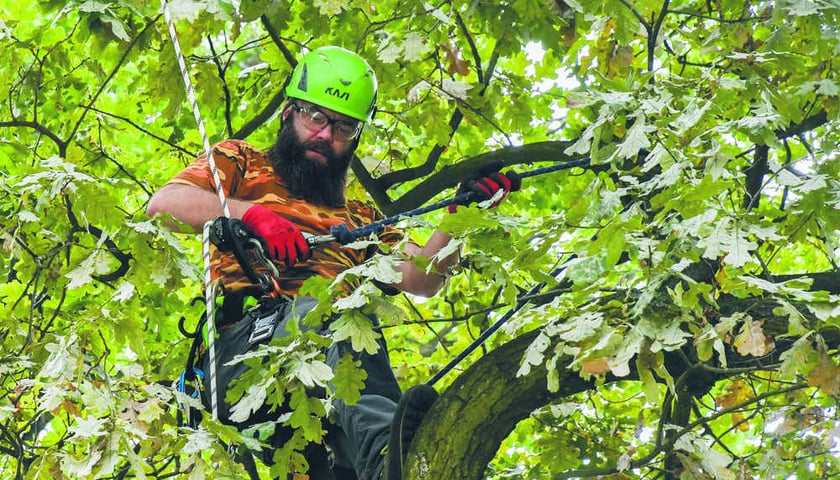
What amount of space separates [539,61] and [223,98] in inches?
73.4

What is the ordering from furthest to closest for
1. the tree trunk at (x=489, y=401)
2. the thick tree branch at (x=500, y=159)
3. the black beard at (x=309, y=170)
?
the thick tree branch at (x=500, y=159) < the black beard at (x=309, y=170) < the tree trunk at (x=489, y=401)

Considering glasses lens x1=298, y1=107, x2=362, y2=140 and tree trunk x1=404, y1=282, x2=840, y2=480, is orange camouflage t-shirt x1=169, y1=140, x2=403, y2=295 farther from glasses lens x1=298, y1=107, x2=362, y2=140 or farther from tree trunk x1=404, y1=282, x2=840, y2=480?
tree trunk x1=404, y1=282, x2=840, y2=480

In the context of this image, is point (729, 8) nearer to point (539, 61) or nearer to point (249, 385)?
point (539, 61)

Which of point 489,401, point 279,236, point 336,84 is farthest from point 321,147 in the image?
point 489,401

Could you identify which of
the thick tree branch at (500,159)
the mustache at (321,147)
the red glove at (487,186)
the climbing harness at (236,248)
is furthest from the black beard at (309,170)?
the thick tree branch at (500,159)

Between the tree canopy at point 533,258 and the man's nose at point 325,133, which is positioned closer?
the tree canopy at point 533,258

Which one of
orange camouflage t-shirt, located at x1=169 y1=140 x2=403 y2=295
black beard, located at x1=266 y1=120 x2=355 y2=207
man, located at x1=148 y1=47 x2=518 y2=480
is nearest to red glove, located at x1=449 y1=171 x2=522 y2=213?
man, located at x1=148 y1=47 x2=518 y2=480

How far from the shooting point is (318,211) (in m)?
4.45

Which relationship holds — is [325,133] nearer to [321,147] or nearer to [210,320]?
[321,147]

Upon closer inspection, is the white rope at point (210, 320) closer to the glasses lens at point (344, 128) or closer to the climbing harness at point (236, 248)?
the climbing harness at point (236, 248)

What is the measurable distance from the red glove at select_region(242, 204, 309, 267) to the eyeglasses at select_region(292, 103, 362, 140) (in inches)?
33.8

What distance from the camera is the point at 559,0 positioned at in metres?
4.68

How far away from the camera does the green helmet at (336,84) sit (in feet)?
15.4

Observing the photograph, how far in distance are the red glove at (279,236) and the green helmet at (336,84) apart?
90 cm
